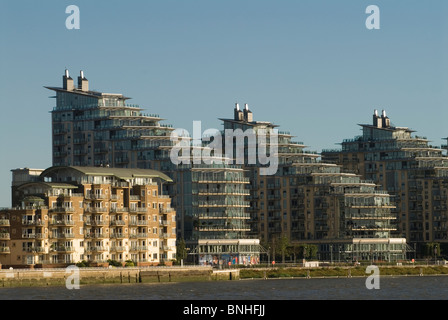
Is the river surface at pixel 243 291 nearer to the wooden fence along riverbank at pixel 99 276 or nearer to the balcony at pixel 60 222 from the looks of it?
the wooden fence along riverbank at pixel 99 276

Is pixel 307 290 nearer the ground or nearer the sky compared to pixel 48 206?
nearer the ground

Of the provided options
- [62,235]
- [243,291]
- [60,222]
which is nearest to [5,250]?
[62,235]

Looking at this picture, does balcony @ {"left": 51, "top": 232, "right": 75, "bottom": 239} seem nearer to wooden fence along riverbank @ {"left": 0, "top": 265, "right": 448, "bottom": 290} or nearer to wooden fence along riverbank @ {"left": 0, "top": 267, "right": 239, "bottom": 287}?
wooden fence along riverbank @ {"left": 0, "top": 267, "right": 239, "bottom": 287}

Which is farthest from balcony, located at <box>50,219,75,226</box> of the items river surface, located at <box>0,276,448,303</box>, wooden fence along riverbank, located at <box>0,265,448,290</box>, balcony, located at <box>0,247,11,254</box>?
river surface, located at <box>0,276,448,303</box>

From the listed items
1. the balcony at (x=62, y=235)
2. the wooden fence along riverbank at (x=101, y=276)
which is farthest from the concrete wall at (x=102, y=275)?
the balcony at (x=62, y=235)

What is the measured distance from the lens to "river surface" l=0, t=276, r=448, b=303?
152m

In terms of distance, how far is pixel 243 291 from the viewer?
16638 cm

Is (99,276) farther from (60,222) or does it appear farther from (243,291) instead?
(243,291)
